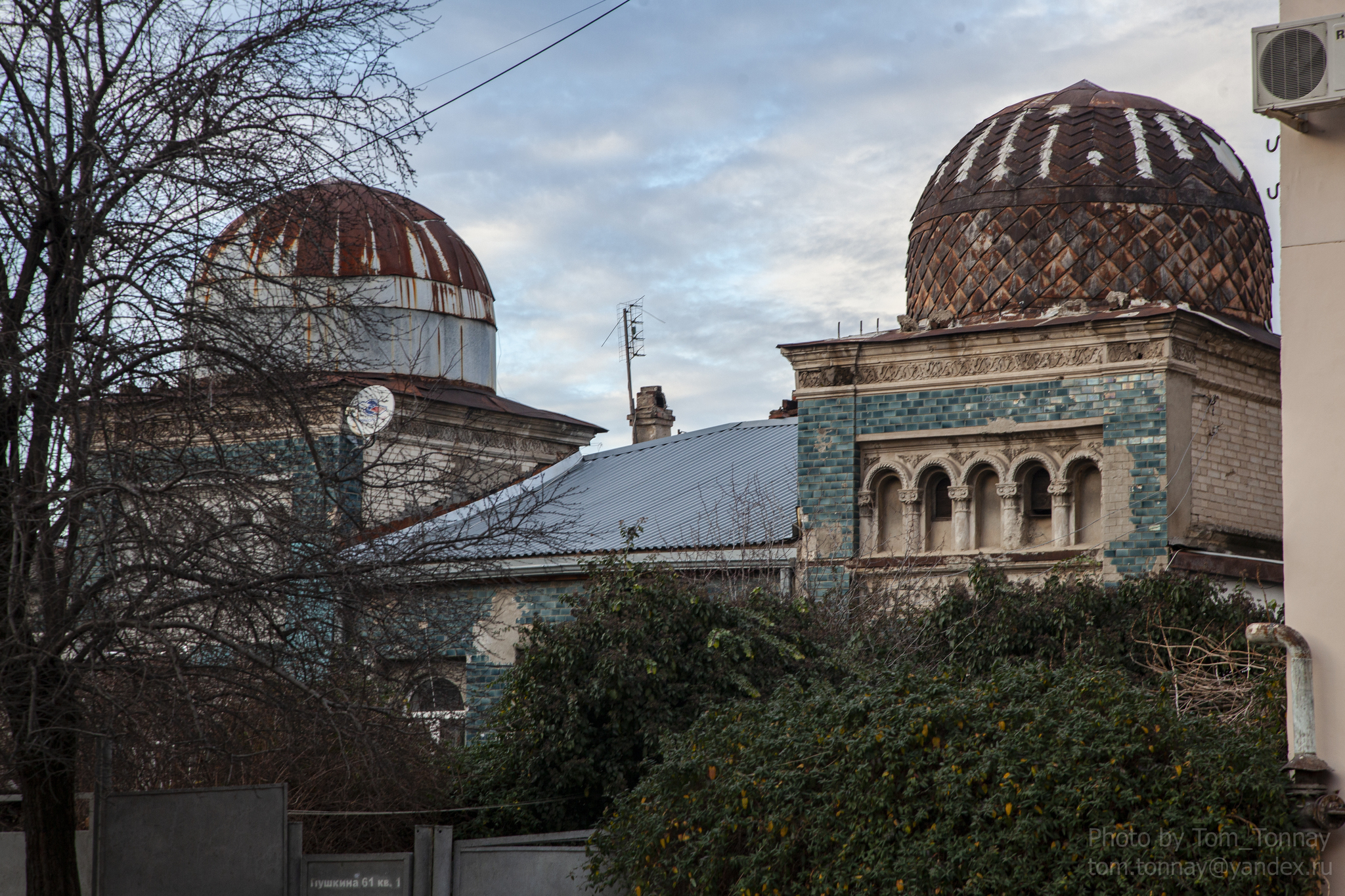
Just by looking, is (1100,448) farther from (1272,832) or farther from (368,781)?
(1272,832)

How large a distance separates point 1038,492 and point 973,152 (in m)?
4.87

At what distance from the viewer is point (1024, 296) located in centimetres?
1964

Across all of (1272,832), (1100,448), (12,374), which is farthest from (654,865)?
(1100,448)

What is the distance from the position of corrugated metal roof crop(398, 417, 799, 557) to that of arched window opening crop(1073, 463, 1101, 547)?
369 centimetres

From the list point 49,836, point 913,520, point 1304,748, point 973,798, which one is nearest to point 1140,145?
point 913,520

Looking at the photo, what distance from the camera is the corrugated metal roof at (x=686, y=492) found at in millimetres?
20438

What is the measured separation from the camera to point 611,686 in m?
13.2

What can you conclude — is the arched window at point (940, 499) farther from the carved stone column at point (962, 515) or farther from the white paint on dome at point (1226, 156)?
the white paint on dome at point (1226, 156)

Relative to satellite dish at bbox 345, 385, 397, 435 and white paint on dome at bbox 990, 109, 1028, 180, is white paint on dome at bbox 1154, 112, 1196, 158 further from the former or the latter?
satellite dish at bbox 345, 385, 397, 435

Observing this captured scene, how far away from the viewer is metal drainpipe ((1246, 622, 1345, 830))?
7875mm

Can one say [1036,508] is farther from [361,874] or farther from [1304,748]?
[1304,748]

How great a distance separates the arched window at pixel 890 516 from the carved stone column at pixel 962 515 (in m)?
0.72

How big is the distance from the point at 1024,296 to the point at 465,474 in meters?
11.0

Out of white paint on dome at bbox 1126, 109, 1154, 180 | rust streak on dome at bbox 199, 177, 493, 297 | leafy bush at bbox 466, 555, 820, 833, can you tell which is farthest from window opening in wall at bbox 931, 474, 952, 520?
rust streak on dome at bbox 199, 177, 493, 297
